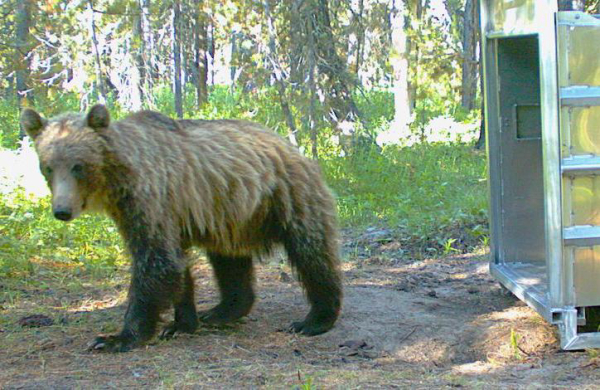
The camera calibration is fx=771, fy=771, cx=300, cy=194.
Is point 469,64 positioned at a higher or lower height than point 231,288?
higher

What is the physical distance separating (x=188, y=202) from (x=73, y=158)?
88cm

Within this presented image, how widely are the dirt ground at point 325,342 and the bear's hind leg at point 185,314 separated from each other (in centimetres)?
9

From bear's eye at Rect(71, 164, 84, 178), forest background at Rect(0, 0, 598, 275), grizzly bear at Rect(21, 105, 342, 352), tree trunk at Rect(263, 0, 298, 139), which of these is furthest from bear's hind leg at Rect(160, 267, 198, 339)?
tree trunk at Rect(263, 0, 298, 139)

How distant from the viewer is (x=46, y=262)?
308 inches

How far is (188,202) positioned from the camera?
5.43 metres

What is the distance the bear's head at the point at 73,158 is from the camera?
4.90 meters

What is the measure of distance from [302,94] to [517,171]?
497cm

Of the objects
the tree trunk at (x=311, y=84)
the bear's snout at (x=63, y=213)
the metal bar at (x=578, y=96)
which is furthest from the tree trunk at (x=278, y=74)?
the metal bar at (x=578, y=96)

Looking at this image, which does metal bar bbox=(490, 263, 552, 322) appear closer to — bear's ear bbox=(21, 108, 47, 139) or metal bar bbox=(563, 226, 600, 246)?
metal bar bbox=(563, 226, 600, 246)

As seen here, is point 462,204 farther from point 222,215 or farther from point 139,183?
point 139,183

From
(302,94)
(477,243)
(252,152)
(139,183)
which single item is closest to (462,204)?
(477,243)

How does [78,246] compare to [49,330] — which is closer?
[49,330]

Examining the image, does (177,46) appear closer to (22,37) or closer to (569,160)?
(22,37)

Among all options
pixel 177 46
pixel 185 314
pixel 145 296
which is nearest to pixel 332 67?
pixel 177 46
